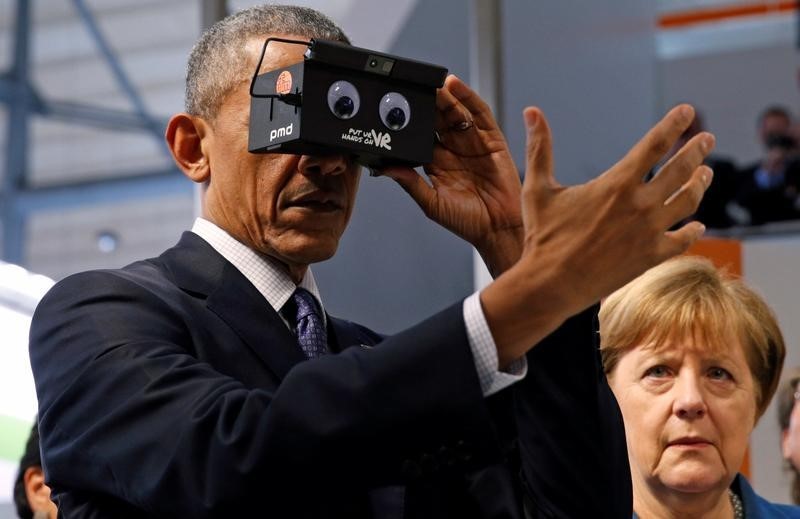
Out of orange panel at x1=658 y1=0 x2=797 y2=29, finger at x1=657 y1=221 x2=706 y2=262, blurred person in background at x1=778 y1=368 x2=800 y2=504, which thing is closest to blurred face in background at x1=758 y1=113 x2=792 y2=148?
orange panel at x1=658 y1=0 x2=797 y2=29

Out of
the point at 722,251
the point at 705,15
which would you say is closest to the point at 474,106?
the point at 722,251

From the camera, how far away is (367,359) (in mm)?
1192

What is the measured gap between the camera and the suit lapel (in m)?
1.49

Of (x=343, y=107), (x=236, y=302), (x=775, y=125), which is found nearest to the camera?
(x=343, y=107)

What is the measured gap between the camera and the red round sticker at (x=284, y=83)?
1.44 m

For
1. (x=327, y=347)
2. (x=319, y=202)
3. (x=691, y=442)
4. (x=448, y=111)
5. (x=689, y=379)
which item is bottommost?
(x=691, y=442)

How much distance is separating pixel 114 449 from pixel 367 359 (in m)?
0.29

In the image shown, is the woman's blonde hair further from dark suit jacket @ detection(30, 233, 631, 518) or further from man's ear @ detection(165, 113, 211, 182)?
man's ear @ detection(165, 113, 211, 182)

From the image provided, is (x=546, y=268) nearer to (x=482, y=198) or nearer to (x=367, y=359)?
(x=367, y=359)

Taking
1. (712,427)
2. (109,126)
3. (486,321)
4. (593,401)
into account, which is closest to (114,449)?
(486,321)

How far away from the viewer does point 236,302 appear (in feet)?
5.03

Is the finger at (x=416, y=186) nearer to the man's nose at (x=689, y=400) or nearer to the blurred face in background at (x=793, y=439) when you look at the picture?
the man's nose at (x=689, y=400)

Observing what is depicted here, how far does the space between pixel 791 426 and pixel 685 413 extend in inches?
28.6

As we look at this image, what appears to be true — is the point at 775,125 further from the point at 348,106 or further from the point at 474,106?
the point at 348,106
